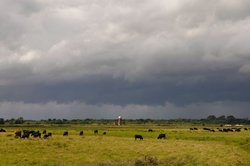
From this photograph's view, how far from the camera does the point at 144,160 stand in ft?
139

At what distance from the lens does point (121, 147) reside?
51000 millimetres

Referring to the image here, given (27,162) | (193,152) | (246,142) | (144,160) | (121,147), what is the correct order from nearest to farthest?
1. (27,162)
2. (144,160)
3. (193,152)
4. (121,147)
5. (246,142)

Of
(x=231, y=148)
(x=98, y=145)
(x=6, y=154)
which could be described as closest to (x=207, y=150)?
(x=231, y=148)

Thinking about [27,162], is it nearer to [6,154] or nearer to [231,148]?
[6,154]

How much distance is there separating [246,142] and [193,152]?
16.0m

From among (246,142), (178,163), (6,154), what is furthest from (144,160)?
(246,142)

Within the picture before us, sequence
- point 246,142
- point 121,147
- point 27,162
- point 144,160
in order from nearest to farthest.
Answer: point 27,162, point 144,160, point 121,147, point 246,142

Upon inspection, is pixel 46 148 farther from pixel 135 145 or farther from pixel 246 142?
pixel 246 142

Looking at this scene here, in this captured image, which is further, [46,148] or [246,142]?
[246,142]

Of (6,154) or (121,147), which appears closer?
(6,154)

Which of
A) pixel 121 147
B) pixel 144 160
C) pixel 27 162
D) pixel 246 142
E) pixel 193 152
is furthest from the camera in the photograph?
pixel 246 142

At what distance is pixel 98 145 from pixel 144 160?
1195cm

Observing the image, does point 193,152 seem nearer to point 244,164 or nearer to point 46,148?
point 244,164

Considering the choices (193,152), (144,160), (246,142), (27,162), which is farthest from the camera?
(246,142)
